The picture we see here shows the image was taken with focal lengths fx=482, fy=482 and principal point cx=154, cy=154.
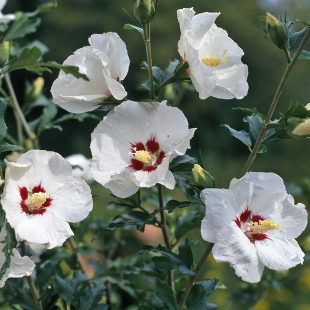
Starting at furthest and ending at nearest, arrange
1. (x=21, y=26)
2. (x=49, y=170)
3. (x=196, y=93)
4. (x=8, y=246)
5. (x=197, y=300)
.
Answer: (x=196, y=93) < (x=21, y=26) < (x=197, y=300) < (x=49, y=170) < (x=8, y=246)

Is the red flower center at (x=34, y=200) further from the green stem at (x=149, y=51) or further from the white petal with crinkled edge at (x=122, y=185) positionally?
the green stem at (x=149, y=51)

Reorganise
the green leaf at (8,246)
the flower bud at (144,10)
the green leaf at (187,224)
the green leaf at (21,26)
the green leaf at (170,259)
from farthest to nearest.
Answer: the green leaf at (21,26) → the green leaf at (187,224) → the green leaf at (170,259) → the flower bud at (144,10) → the green leaf at (8,246)

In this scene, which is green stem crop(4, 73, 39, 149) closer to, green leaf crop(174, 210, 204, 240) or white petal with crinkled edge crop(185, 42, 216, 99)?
Answer: green leaf crop(174, 210, 204, 240)

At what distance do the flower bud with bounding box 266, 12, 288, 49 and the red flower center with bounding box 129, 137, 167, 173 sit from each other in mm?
255

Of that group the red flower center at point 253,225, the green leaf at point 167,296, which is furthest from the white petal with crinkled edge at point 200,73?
the green leaf at point 167,296

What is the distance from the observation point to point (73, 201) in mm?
783

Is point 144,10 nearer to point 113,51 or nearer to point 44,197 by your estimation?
point 113,51

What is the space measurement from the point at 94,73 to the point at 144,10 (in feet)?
0.43

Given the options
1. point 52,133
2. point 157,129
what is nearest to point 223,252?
point 157,129

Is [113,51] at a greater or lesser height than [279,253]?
greater

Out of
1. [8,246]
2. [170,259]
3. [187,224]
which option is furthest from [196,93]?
[8,246]

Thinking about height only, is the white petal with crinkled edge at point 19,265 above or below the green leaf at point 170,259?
above

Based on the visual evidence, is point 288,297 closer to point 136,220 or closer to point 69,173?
point 136,220

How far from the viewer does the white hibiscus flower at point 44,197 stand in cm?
73
